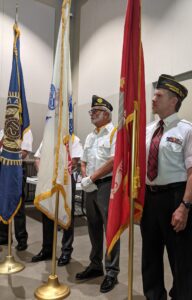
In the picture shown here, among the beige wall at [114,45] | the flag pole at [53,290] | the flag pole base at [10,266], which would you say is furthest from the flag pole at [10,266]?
the beige wall at [114,45]

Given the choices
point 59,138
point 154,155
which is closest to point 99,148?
point 59,138

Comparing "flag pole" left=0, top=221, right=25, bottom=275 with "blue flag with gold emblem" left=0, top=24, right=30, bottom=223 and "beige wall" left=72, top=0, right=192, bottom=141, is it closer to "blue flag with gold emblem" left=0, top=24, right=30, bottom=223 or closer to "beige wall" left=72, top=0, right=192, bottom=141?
"blue flag with gold emblem" left=0, top=24, right=30, bottom=223

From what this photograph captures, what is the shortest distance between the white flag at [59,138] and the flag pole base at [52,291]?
522 mm

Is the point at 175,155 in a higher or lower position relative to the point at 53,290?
higher

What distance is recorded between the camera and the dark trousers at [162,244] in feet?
5.63

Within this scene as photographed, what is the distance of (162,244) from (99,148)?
0.98m

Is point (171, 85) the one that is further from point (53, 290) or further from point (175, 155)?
point (53, 290)

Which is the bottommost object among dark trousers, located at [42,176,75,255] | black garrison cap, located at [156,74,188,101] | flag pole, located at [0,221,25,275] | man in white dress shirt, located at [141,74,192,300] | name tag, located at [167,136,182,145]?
flag pole, located at [0,221,25,275]

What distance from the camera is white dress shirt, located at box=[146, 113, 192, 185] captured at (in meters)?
1.75

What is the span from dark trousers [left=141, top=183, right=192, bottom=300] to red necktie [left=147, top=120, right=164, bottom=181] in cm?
13

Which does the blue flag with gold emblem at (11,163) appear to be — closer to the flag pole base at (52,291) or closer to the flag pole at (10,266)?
the flag pole at (10,266)

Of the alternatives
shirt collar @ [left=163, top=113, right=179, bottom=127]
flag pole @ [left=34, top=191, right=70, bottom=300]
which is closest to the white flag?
flag pole @ [left=34, top=191, right=70, bottom=300]

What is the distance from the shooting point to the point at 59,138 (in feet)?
7.16

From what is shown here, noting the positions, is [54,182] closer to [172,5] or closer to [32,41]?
[172,5]
